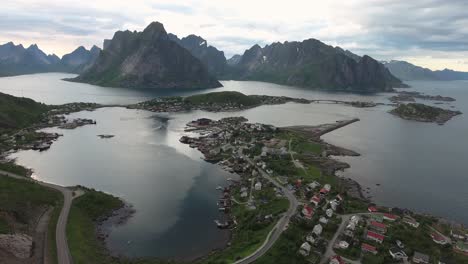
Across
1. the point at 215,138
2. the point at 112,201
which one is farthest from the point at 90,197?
the point at 215,138

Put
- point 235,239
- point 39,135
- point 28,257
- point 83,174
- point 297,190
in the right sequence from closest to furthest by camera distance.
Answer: point 28,257, point 235,239, point 297,190, point 83,174, point 39,135

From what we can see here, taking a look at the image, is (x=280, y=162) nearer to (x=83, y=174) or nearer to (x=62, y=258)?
(x=83, y=174)

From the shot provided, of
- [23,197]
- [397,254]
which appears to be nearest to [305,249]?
[397,254]

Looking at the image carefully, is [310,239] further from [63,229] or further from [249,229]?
[63,229]

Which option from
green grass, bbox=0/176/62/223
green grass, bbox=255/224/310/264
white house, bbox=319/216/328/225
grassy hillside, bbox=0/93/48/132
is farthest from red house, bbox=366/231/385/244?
grassy hillside, bbox=0/93/48/132

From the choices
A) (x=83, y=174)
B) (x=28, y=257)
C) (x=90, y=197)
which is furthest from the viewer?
(x=83, y=174)

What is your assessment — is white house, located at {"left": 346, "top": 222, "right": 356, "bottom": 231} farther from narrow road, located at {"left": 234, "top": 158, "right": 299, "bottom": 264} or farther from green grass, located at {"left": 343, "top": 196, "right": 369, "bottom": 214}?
narrow road, located at {"left": 234, "top": 158, "right": 299, "bottom": 264}
